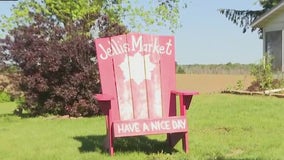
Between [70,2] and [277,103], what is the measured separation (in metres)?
14.7

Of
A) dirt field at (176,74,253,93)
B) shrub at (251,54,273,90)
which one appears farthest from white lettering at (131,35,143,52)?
dirt field at (176,74,253,93)

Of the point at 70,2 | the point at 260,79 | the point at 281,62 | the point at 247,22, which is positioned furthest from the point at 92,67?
the point at 247,22

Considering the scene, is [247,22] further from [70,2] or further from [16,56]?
[16,56]

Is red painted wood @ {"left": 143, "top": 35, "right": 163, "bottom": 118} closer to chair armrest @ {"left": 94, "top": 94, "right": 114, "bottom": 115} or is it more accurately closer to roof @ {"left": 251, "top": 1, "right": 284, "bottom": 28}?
chair armrest @ {"left": 94, "top": 94, "right": 114, "bottom": 115}

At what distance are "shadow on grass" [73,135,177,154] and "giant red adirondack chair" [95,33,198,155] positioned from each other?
0.63 feet

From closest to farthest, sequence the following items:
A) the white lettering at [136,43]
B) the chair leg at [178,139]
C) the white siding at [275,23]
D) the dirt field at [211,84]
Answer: the chair leg at [178,139], the white lettering at [136,43], the white siding at [275,23], the dirt field at [211,84]

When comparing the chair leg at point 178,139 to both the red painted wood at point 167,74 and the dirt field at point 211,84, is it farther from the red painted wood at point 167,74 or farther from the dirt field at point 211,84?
the dirt field at point 211,84

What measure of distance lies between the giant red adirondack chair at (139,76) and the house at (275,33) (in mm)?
11624

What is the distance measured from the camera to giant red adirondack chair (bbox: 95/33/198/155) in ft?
20.9

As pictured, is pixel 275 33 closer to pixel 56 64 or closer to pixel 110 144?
pixel 56 64

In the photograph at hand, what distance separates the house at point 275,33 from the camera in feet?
58.4

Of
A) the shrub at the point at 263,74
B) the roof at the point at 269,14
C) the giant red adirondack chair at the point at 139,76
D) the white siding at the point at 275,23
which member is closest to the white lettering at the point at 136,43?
the giant red adirondack chair at the point at 139,76

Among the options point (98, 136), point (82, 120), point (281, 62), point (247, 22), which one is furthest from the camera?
point (247, 22)

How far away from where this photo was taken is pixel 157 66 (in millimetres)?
6555
